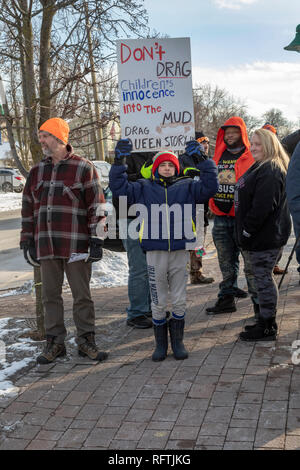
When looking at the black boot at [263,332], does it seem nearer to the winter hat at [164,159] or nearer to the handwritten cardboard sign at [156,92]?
the winter hat at [164,159]

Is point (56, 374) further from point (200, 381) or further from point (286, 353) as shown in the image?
point (286, 353)

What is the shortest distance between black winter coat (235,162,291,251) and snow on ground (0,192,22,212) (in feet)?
67.3

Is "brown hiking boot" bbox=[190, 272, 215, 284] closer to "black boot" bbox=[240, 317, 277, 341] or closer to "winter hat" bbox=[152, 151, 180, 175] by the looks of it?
"black boot" bbox=[240, 317, 277, 341]

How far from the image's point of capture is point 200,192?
418 cm

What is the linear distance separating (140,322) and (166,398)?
1650mm

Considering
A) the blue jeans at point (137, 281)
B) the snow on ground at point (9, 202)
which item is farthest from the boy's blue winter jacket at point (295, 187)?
the snow on ground at point (9, 202)

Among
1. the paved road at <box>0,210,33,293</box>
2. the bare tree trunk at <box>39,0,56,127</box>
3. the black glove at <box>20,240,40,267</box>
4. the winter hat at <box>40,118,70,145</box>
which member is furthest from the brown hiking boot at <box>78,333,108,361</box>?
the paved road at <box>0,210,33,293</box>

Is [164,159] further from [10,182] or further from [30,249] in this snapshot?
[10,182]

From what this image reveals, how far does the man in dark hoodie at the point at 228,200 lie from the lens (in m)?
5.23

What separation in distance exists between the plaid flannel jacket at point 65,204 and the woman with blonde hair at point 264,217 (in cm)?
127

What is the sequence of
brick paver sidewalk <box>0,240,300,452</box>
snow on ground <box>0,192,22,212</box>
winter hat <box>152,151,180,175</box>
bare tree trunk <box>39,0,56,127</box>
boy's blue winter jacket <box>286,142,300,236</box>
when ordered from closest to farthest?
brick paver sidewalk <box>0,240,300,452</box>, boy's blue winter jacket <box>286,142,300,236</box>, winter hat <box>152,151,180,175</box>, bare tree trunk <box>39,0,56,127</box>, snow on ground <box>0,192,22,212</box>

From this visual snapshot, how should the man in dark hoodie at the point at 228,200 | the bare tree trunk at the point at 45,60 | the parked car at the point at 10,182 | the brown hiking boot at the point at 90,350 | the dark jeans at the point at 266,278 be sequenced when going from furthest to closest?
the parked car at the point at 10,182 < the man in dark hoodie at the point at 228,200 < the bare tree trunk at the point at 45,60 < the dark jeans at the point at 266,278 < the brown hiking boot at the point at 90,350

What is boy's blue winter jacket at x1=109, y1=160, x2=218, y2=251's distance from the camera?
4.12 m
